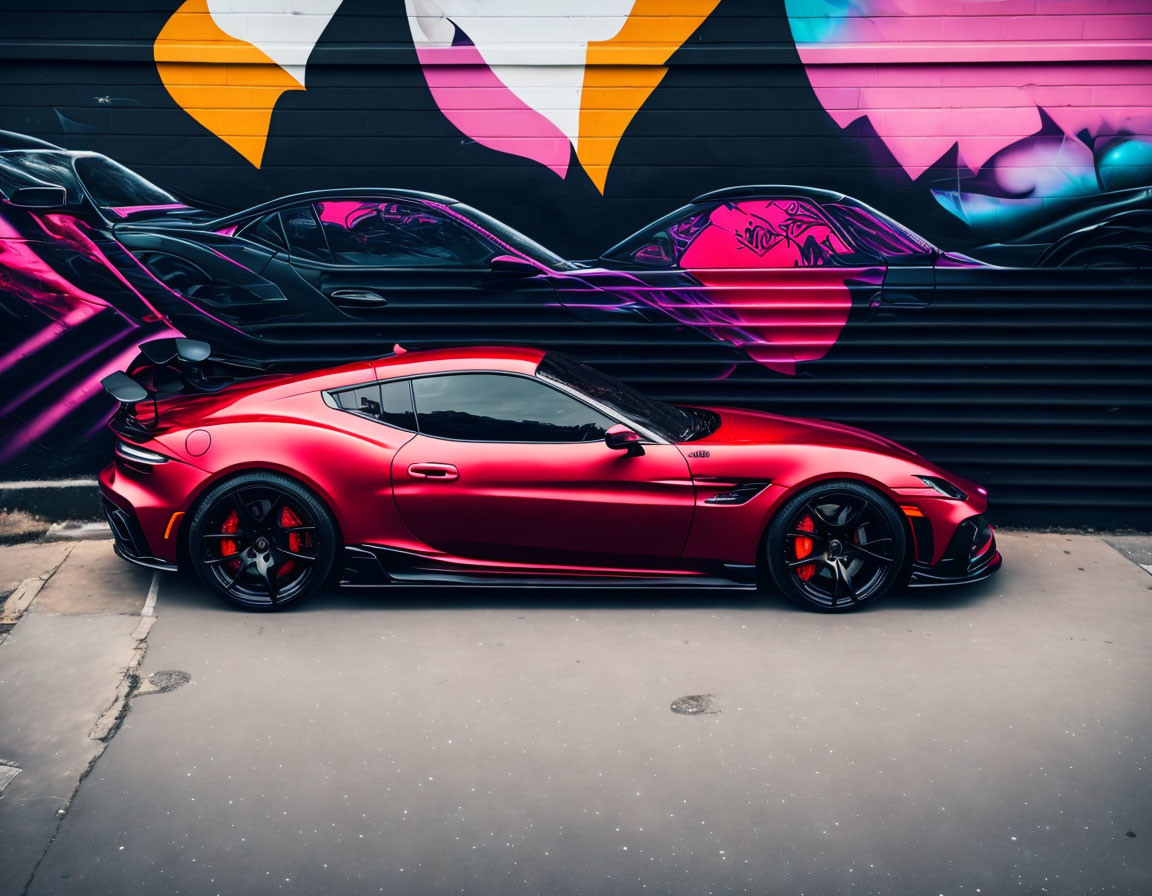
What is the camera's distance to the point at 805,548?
5238 millimetres

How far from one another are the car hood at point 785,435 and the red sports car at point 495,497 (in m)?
0.03

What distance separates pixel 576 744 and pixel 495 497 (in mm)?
1512

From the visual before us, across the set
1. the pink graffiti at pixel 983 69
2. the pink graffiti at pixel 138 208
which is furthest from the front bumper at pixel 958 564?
the pink graffiti at pixel 138 208

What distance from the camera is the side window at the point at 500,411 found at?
16.9 feet

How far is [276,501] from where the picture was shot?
5.09 meters

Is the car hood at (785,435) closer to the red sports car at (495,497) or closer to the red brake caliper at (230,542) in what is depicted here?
the red sports car at (495,497)

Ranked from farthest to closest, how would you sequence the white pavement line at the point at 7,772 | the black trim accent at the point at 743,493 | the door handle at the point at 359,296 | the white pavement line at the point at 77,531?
the door handle at the point at 359,296 < the white pavement line at the point at 77,531 < the black trim accent at the point at 743,493 < the white pavement line at the point at 7,772

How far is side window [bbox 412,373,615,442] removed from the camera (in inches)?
203

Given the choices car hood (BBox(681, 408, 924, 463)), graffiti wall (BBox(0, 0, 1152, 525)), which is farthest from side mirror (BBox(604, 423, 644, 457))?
graffiti wall (BBox(0, 0, 1152, 525))

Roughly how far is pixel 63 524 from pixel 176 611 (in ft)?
7.20

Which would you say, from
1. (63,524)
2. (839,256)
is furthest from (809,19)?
(63,524)

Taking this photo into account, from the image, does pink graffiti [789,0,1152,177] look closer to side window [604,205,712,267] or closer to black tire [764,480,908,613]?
side window [604,205,712,267]

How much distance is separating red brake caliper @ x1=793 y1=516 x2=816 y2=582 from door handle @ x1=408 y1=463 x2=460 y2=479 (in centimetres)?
176

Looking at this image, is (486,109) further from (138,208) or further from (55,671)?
(55,671)
